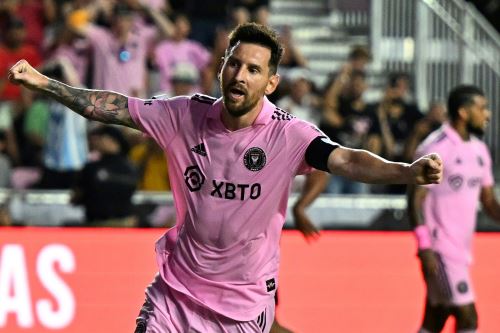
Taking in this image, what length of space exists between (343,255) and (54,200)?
3502 mm

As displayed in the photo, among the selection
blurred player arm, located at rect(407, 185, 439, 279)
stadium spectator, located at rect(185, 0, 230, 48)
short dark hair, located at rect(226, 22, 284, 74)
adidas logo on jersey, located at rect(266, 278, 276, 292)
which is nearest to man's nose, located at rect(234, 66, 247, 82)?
short dark hair, located at rect(226, 22, 284, 74)

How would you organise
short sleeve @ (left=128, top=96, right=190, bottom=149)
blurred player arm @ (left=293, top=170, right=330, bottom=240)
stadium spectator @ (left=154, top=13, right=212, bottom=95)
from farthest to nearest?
stadium spectator @ (left=154, top=13, right=212, bottom=95) < blurred player arm @ (left=293, top=170, right=330, bottom=240) < short sleeve @ (left=128, top=96, right=190, bottom=149)

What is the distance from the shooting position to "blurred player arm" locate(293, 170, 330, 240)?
33.1ft

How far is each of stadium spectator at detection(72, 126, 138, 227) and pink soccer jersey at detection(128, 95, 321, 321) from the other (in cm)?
660

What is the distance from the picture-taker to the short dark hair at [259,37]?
636cm

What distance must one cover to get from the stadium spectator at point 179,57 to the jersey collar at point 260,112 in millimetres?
8228

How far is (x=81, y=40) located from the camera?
1477 cm

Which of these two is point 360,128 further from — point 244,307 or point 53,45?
point 244,307

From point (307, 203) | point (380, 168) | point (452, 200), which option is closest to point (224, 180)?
point (380, 168)

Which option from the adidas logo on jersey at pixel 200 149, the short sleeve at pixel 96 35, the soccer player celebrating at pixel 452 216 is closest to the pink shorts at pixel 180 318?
the adidas logo on jersey at pixel 200 149

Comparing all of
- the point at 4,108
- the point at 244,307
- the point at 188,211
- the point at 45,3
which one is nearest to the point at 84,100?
the point at 188,211

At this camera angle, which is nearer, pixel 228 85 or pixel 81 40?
pixel 228 85

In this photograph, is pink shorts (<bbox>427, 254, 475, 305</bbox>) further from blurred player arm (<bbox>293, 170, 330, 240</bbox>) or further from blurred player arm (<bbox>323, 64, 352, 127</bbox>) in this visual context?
blurred player arm (<bbox>323, 64, 352, 127</bbox>)

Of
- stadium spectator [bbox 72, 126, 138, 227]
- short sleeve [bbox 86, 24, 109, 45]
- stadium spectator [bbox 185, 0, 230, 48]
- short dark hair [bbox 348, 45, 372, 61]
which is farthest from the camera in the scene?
short dark hair [bbox 348, 45, 372, 61]
